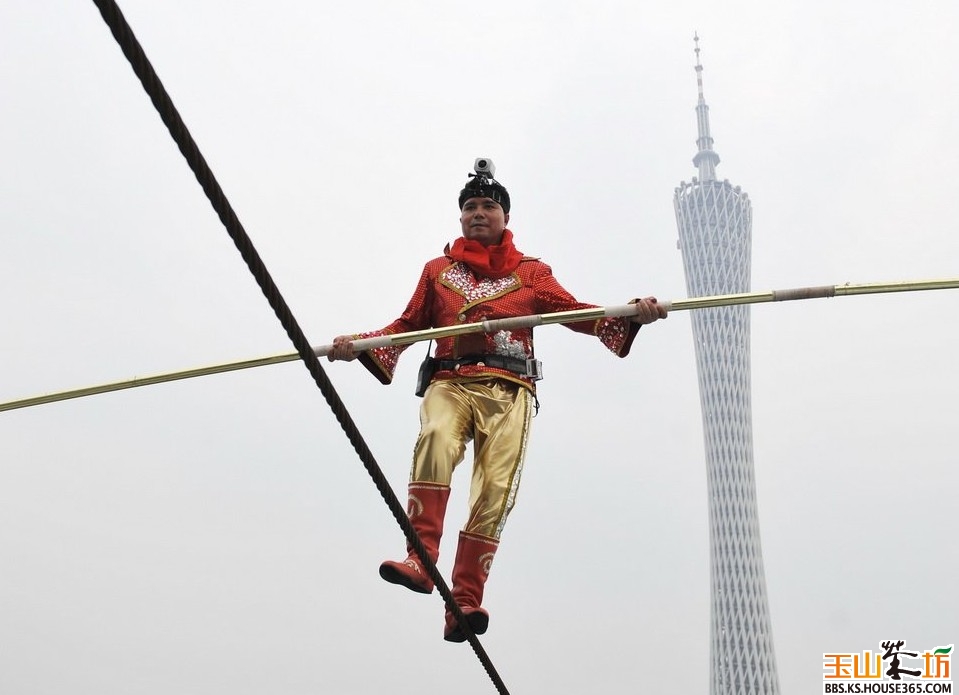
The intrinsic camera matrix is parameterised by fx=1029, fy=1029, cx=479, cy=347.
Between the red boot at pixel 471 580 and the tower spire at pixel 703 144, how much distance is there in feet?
193

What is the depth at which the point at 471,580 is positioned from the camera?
15.3ft

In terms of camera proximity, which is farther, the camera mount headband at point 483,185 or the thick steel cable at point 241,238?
the camera mount headband at point 483,185

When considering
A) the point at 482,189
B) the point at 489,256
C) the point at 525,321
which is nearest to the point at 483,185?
the point at 482,189

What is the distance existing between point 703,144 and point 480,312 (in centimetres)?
6466

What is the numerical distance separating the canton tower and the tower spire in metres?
10.9

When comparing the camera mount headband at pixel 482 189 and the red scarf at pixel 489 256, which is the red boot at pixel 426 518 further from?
the camera mount headband at pixel 482 189

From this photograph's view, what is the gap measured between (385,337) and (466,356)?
2.13 ft

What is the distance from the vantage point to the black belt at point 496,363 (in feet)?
16.5

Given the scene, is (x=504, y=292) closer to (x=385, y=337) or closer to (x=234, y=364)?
(x=385, y=337)

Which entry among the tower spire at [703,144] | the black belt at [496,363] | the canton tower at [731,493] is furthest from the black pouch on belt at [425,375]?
the tower spire at [703,144]

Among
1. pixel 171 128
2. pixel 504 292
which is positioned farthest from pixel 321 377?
pixel 504 292

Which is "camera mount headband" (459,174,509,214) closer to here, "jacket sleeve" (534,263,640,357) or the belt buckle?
"jacket sleeve" (534,263,640,357)

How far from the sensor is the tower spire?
64.2 m

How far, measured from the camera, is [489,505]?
4.77 meters
